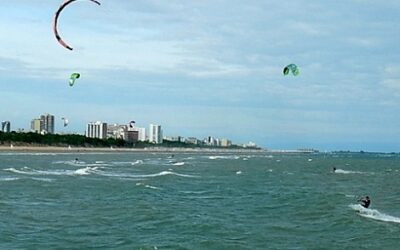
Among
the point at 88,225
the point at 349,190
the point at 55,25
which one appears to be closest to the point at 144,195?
the point at 88,225

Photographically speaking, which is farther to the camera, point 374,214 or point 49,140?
point 49,140

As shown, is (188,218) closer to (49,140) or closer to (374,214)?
(374,214)

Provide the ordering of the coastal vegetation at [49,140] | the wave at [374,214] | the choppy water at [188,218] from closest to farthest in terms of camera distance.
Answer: the choppy water at [188,218] < the wave at [374,214] < the coastal vegetation at [49,140]

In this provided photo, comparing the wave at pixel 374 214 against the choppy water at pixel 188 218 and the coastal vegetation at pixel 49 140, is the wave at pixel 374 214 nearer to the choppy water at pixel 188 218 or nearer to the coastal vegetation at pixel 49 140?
the choppy water at pixel 188 218

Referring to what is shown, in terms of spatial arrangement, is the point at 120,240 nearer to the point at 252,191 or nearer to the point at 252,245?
the point at 252,245

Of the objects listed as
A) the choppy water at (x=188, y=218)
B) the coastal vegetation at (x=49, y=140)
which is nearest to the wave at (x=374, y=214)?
the choppy water at (x=188, y=218)

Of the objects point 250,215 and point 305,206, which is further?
point 305,206

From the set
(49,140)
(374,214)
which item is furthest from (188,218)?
(49,140)

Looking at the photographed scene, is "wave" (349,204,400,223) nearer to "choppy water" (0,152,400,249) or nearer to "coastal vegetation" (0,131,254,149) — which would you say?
"choppy water" (0,152,400,249)

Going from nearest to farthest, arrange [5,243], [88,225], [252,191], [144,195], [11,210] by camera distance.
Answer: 1. [5,243]
2. [88,225]
3. [11,210]
4. [144,195]
5. [252,191]
